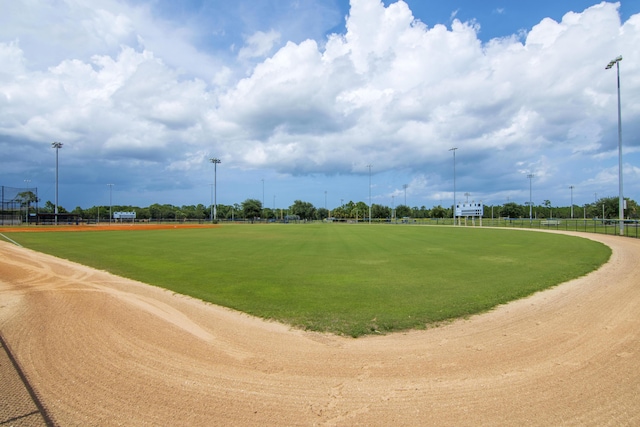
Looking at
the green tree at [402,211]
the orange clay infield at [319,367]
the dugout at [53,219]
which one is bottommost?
the orange clay infield at [319,367]

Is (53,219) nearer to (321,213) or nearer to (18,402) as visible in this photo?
(18,402)

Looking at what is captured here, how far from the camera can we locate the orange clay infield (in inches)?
153

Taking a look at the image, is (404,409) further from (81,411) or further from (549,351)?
(81,411)

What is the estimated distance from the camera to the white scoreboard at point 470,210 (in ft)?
236

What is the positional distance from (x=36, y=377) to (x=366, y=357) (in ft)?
15.7

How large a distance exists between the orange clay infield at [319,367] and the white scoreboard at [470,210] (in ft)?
226

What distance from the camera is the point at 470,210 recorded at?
73.2 meters

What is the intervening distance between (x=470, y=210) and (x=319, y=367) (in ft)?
248

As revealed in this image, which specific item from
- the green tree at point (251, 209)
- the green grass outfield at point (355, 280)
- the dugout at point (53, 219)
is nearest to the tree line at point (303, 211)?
the green tree at point (251, 209)

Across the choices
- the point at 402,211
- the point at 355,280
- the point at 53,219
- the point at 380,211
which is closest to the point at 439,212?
the point at 402,211

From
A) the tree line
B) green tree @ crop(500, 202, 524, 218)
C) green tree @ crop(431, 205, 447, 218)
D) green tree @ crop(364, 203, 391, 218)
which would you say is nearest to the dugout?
the tree line

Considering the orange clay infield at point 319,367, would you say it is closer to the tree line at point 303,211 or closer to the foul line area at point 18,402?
the foul line area at point 18,402

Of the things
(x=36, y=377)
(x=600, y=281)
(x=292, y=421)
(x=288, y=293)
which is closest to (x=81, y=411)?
(x=36, y=377)

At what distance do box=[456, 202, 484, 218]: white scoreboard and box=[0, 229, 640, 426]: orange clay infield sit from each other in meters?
68.9
